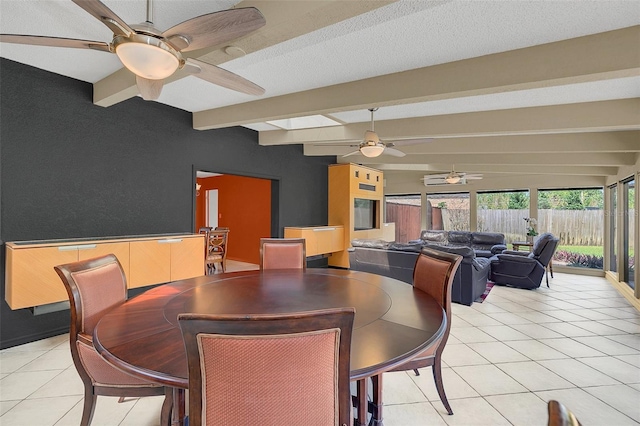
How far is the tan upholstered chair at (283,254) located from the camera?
120 inches

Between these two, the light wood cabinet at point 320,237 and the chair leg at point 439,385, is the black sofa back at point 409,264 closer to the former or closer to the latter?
the light wood cabinet at point 320,237

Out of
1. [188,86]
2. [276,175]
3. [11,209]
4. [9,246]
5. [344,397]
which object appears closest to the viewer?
[344,397]

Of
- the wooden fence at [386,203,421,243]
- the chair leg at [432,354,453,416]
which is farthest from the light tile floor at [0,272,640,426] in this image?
the wooden fence at [386,203,421,243]

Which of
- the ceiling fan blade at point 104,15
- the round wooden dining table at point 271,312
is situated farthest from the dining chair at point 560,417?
the ceiling fan blade at point 104,15

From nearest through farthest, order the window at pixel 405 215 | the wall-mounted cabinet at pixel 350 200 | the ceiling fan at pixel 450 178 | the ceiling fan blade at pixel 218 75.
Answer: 1. the ceiling fan blade at pixel 218 75
2. the ceiling fan at pixel 450 178
3. the wall-mounted cabinet at pixel 350 200
4. the window at pixel 405 215

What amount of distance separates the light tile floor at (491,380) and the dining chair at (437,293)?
0.99ft

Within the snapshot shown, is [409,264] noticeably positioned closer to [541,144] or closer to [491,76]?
[541,144]

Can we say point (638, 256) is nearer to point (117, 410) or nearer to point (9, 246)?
point (117, 410)

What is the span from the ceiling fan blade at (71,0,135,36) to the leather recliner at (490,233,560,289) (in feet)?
19.8

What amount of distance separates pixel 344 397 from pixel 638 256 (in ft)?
17.9

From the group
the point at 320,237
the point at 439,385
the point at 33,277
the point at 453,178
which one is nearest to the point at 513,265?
the point at 453,178

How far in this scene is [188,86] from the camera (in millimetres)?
3238

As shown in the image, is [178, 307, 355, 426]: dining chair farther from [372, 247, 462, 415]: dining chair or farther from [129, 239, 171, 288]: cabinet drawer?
[129, 239, 171, 288]: cabinet drawer

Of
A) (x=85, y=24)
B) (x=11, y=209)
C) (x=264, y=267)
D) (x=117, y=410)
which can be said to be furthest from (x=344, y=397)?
(x=11, y=209)
